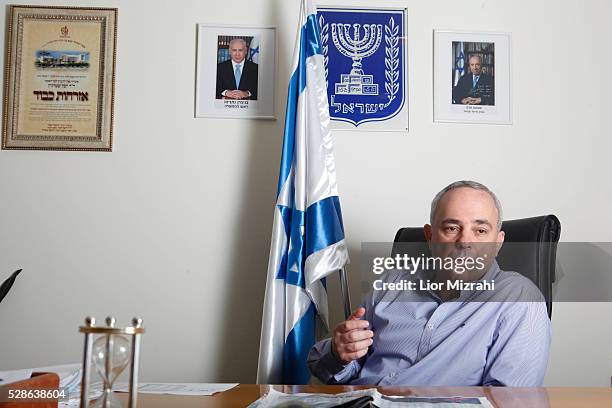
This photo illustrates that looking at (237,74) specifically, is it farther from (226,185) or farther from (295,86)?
(226,185)

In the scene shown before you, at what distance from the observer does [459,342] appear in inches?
62.8

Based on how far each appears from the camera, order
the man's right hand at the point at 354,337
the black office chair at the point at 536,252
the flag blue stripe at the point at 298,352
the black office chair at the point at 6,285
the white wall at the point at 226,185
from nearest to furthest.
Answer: the man's right hand at the point at 354,337 < the black office chair at the point at 536,252 < the flag blue stripe at the point at 298,352 < the black office chair at the point at 6,285 < the white wall at the point at 226,185

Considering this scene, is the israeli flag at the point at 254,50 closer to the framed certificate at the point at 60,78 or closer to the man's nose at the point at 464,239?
the framed certificate at the point at 60,78

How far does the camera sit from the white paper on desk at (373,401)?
103 centimetres

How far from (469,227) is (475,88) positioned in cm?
89

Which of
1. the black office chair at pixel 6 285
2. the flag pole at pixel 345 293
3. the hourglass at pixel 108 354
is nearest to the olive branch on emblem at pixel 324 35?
the flag pole at pixel 345 293

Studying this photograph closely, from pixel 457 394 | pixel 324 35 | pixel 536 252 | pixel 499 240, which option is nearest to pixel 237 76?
pixel 324 35

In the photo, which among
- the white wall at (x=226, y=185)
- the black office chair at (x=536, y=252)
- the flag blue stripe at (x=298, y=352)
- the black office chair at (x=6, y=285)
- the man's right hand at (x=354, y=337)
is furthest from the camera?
the white wall at (x=226, y=185)

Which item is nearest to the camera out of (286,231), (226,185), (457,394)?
(457,394)

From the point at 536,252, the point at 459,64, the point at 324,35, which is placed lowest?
the point at 536,252

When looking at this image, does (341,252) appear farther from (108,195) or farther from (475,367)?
(108,195)

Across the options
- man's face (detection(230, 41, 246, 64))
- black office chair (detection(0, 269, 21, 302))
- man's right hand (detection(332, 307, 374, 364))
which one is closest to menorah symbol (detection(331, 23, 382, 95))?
man's face (detection(230, 41, 246, 64))

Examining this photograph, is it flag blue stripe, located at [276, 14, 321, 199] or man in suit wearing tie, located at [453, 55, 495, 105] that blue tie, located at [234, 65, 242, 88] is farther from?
man in suit wearing tie, located at [453, 55, 495, 105]

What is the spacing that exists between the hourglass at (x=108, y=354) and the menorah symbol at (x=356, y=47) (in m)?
1.84
